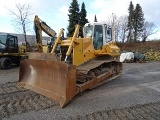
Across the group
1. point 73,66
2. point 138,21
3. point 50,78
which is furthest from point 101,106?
point 138,21

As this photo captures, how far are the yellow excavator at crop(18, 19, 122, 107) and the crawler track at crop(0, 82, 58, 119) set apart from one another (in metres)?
0.20

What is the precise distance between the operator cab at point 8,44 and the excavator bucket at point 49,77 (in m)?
7.28

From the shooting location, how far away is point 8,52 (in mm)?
14438

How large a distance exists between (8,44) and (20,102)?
30.7 feet

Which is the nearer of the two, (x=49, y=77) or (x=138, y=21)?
(x=49, y=77)

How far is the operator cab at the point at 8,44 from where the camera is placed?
14.1 m

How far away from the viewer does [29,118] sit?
4773 millimetres

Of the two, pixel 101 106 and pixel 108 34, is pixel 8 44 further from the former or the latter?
pixel 101 106

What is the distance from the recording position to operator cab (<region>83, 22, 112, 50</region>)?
27.6 feet

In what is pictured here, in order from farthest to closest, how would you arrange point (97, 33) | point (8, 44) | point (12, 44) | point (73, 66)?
point (12, 44) < point (8, 44) < point (97, 33) < point (73, 66)

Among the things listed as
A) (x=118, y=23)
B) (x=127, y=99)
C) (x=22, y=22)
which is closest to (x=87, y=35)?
(x=127, y=99)

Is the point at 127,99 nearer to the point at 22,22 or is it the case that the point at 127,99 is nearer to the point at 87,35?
the point at 87,35

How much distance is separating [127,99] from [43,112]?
100 inches

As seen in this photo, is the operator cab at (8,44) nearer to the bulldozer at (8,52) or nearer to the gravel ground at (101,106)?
the bulldozer at (8,52)
